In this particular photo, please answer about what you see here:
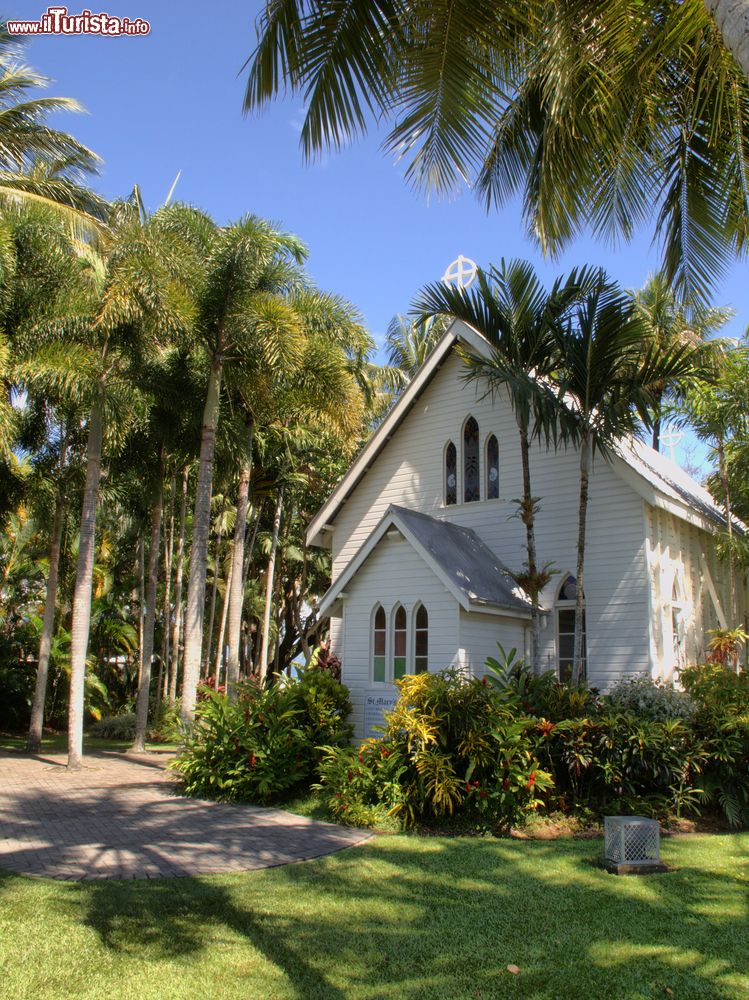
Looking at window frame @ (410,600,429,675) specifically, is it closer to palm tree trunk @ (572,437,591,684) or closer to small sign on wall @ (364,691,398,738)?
small sign on wall @ (364,691,398,738)

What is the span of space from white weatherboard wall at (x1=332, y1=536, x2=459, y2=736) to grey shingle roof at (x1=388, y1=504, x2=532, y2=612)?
365 millimetres

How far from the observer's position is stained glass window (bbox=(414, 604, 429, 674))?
13938mm

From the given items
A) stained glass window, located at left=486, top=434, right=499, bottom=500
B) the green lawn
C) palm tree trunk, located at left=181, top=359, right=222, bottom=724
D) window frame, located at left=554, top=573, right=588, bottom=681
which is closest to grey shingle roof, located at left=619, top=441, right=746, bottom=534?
window frame, located at left=554, top=573, right=588, bottom=681

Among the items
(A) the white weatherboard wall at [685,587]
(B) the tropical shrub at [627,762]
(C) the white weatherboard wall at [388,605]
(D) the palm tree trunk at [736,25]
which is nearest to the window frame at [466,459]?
(C) the white weatherboard wall at [388,605]

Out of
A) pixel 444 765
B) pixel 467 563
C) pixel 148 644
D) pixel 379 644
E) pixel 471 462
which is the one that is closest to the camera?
pixel 444 765

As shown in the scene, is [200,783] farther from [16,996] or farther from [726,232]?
[726,232]

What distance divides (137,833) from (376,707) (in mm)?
5197

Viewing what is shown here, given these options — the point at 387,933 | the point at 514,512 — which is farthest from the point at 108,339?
the point at 387,933

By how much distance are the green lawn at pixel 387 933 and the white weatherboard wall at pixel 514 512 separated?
5787 millimetres

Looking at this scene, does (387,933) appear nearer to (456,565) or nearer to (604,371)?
(456,565)

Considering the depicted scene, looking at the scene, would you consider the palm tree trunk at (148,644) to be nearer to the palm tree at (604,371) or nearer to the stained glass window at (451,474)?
the stained glass window at (451,474)

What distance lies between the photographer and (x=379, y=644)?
14.8m

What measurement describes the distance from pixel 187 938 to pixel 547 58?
28.5 ft

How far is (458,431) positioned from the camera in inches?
688
